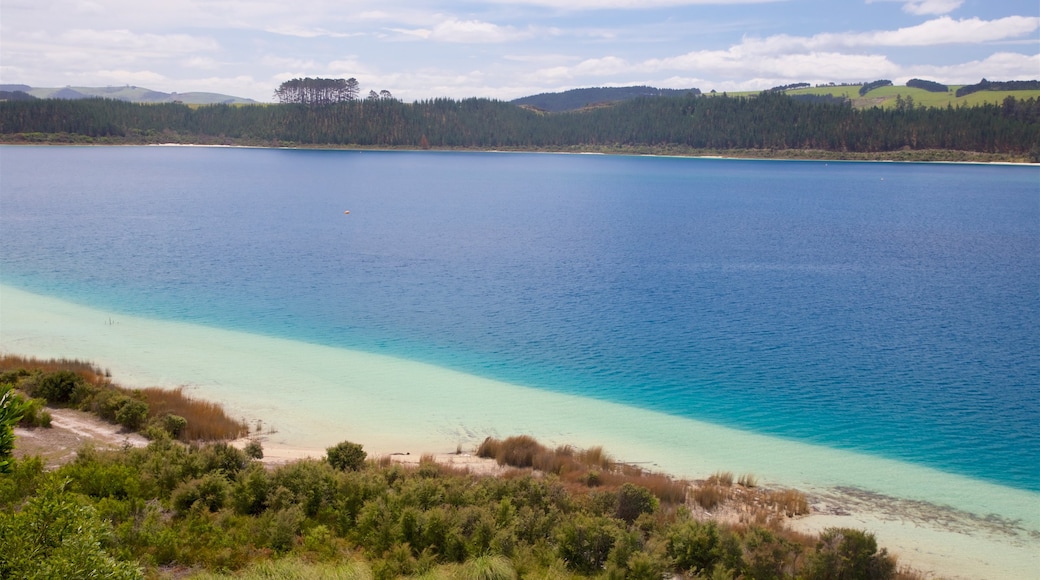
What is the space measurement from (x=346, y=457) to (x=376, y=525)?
11.2 feet

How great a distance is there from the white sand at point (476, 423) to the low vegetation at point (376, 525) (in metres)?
2.61

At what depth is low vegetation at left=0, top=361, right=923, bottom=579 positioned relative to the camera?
10055 mm

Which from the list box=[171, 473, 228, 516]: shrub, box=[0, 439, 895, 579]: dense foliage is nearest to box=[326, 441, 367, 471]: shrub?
box=[0, 439, 895, 579]: dense foliage

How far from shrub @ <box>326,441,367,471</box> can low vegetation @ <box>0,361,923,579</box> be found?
0.24 meters

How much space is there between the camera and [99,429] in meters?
16.8

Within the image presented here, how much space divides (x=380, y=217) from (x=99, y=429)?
51.4m

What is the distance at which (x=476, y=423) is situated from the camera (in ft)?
65.6

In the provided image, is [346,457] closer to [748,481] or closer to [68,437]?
[68,437]

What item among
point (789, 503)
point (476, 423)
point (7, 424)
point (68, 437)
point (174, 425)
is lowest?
point (476, 423)

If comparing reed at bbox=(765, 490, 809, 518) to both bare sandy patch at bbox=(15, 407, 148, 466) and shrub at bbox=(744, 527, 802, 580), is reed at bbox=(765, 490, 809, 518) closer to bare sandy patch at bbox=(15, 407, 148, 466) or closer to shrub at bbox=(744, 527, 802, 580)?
shrub at bbox=(744, 527, 802, 580)

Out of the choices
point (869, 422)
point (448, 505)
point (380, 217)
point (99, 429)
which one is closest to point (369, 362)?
point (99, 429)

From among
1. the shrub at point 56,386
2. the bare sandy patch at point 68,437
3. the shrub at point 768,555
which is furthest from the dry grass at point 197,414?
the shrub at point 768,555

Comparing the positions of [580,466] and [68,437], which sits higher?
[68,437]

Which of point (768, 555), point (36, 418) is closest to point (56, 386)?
point (36, 418)
